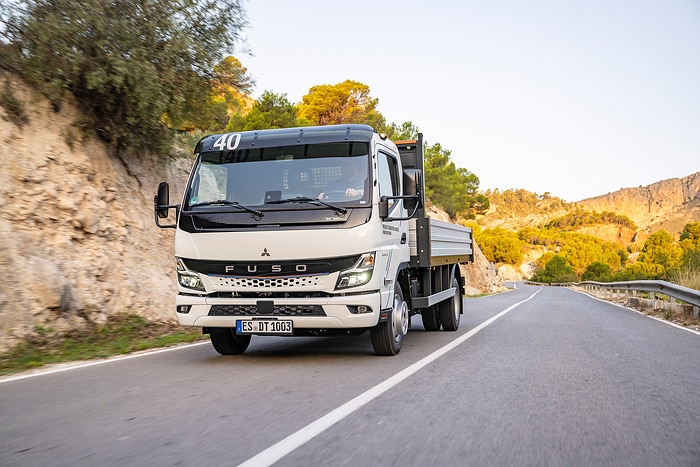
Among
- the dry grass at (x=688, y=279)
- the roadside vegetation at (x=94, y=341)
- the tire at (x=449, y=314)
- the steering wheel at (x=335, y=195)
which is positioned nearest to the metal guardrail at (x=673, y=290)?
the dry grass at (x=688, y=279)

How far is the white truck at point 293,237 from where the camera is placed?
7.20m

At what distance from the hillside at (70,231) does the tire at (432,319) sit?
16.0 feet

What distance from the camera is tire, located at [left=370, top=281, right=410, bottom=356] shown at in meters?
7.90

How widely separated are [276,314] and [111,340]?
154 inches

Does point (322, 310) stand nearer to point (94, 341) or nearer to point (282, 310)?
point (282, 310)

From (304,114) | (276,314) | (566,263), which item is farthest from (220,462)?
(566,263)

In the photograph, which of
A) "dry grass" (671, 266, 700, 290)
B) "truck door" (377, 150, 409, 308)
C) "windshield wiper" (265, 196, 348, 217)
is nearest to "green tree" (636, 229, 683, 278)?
"dry grass" (671, 266, 700, 290)

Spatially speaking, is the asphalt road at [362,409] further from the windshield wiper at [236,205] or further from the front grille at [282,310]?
the windshield wiper at [236,205]

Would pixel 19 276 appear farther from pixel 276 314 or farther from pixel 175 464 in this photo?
pixel 175 464

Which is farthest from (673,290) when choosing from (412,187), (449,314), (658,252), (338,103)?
(658,252)

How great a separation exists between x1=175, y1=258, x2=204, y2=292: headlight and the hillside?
295cm

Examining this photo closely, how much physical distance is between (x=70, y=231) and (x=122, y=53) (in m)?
3.46

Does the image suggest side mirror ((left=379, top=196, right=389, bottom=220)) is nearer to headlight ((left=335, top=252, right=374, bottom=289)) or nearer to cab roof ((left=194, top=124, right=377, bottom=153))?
headlight ((left=335, top=252, right=374, bottom=289))

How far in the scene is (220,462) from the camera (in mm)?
3672
